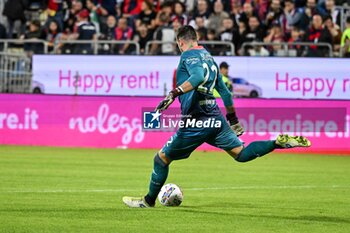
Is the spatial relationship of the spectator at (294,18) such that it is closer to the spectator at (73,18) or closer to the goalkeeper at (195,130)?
the spectator at (73,18)

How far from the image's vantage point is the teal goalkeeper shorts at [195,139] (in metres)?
11.9

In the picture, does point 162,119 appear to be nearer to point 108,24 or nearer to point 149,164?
point 149,164

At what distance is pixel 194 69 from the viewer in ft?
37.5

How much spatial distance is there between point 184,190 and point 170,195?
2434 mm

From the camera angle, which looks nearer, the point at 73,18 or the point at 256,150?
the point at 256,150

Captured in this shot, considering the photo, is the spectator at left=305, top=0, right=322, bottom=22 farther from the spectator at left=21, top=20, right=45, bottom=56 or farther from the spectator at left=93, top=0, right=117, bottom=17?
the spectator at left=21, top=20, right=45, bottom=56

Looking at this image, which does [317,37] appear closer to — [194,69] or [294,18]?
[294,18]

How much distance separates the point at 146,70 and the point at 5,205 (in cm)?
1498

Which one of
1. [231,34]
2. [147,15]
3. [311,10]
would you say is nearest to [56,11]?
[147,15]

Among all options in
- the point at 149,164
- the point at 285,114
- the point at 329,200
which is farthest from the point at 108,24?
the point at 329,200

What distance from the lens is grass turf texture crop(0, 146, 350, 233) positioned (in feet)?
34.2

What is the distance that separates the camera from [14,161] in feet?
65.6

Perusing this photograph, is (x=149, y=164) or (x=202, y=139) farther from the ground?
(x=202, y=139)

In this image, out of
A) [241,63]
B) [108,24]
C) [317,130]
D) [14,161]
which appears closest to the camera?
[14,161]
